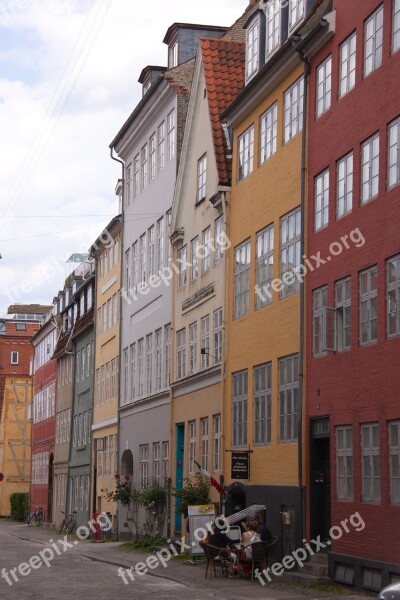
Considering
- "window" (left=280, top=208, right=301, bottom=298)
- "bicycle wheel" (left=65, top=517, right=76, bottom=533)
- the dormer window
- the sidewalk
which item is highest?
the dormer window

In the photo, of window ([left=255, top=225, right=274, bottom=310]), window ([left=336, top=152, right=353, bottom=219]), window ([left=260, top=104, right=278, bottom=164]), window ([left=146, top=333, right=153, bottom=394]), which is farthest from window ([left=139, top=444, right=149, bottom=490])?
window ([left=336, top=152, right=353, bottom=219])

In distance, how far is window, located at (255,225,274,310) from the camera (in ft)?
93.6

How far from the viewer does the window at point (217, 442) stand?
32469 millimetres

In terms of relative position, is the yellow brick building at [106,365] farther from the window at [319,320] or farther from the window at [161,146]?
the window at [319,320]

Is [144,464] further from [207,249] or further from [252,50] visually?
[252,50]

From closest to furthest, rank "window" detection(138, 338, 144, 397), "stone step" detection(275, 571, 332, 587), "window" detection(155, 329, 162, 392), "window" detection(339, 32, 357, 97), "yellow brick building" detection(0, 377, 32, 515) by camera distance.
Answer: "stone step" detection(275, 571, 332, 587) → "window" detection(339, 32, 357, 97) → "window" detection(155, 329, 162, 392) → "window" detection(138, 338, 144, 397) → "yellow brick building" detection(0, 377, 32, 515)

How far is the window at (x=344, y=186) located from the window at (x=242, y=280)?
6.48m

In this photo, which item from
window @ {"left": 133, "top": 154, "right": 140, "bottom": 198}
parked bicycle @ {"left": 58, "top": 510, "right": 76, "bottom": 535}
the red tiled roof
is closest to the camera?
the red tiled roof

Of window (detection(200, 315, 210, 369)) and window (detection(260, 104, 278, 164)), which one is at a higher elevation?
window (detection(260, 104, 278, 164))

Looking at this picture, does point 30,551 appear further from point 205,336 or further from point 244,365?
point 244,365

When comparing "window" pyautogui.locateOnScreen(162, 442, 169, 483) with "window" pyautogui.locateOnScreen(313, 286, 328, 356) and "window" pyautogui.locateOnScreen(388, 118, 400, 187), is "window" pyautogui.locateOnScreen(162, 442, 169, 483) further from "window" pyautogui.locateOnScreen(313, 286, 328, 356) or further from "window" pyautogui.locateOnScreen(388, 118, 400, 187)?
"window" pyautogui.locateOnScreen(388, 118, 400, 187)

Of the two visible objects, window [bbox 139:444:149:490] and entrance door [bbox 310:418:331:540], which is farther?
window [bbox 139:444:149:490]

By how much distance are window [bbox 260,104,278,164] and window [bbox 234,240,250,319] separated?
2.39 meters

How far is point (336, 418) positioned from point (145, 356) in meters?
21.0
